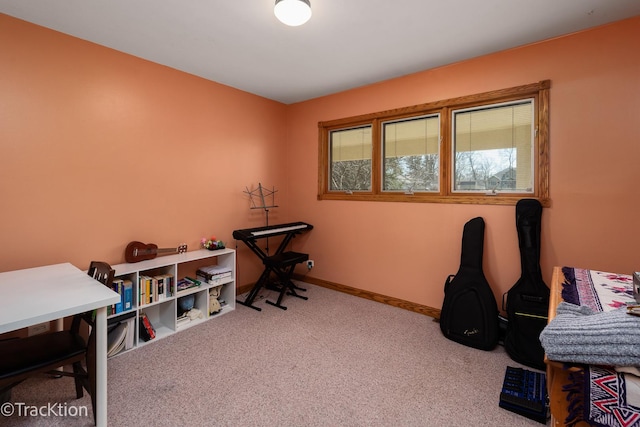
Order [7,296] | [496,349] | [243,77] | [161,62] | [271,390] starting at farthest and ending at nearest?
[243,77] → [161,62] → [496,349] → [271,390] → [7,296]

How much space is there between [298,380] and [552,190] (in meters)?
2.49

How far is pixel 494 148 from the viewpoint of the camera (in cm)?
274

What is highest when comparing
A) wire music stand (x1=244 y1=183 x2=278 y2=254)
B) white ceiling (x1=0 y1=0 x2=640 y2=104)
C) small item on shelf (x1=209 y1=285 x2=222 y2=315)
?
white ceiling (x1=0 y1=0 x2=640 y2=104)

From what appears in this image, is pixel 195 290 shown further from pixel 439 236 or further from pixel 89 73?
pixel 439 236

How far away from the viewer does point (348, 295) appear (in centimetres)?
365

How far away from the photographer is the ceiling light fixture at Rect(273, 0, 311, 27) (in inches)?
69.3

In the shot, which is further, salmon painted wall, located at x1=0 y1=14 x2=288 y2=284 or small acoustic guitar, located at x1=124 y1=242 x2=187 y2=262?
small acoustic guitar, located at x1=124 y1=242 x2=187 y2=262

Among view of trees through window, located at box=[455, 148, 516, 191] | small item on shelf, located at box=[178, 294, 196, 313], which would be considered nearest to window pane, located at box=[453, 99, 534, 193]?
view of trees through window, located at box=[455, 148, 516, 191]

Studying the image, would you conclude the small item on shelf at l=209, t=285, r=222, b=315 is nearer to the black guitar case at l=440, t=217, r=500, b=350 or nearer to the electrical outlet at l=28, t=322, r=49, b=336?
the electrical outlet at l=28, t=322, r=49, b=336

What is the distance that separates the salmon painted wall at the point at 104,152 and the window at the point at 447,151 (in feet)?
4.42

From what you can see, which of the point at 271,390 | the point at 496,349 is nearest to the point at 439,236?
the point at 496,349

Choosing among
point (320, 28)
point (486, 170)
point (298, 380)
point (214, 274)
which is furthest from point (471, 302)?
point (320, 28)

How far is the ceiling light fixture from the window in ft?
5.47

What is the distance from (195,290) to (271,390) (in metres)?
1.36
